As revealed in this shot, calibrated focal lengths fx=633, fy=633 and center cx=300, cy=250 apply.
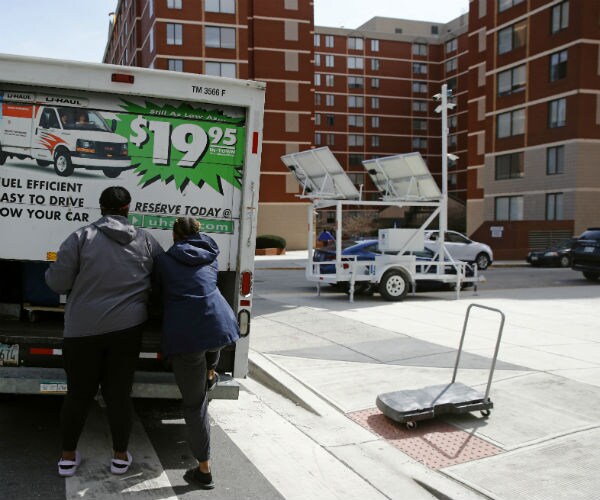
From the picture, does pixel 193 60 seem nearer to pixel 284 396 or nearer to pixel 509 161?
pixel 509 161

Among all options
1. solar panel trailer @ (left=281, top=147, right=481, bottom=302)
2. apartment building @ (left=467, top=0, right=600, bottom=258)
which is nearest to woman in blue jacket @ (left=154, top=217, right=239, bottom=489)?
solar panel trailer @ (left=281, top=147, right=481, bottom=302)

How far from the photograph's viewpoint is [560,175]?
3516 cm

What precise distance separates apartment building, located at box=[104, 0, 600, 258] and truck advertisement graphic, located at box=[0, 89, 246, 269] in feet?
82.5

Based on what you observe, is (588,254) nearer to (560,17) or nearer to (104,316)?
(104,316)

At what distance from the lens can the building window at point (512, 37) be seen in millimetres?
38556

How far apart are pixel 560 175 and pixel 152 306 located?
34.4 m

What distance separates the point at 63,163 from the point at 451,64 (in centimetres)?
7570

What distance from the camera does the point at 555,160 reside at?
3569cm

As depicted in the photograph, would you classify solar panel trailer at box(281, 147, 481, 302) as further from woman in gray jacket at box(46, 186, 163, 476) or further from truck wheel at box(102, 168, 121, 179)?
woman in gray jacket at box(46, 186, 163, 476)

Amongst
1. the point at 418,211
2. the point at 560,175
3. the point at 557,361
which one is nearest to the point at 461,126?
the point at 418,211

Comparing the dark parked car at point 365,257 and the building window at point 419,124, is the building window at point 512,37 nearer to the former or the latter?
the dark parked car at point 365,257

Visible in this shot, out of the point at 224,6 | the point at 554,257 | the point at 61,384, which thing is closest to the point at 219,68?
the point at 224,6

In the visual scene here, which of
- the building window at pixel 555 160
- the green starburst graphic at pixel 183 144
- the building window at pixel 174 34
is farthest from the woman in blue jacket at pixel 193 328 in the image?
the building window at pixel 174 34

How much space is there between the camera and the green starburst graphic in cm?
525
